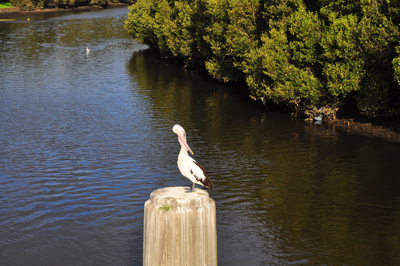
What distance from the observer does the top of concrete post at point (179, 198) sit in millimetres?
8062

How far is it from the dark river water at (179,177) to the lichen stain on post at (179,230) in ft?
35.2

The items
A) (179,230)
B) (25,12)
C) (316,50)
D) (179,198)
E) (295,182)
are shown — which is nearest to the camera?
(179,230)

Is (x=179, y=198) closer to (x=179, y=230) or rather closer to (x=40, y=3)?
(x=179, y=230)

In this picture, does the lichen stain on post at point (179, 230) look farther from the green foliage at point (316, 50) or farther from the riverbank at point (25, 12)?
the riverbank at point (25, 12)

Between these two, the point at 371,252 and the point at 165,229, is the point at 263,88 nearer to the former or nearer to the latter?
the point at 371,252

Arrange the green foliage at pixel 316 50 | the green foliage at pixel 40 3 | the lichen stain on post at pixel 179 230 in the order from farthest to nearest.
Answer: the green foliage at pixel 40 3, the green foliage at pixel 316 50, the lichen stain on post at pixel 179 230

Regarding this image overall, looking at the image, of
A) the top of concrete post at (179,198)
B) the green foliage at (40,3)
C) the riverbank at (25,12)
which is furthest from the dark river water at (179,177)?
the green foliage at (40,3)

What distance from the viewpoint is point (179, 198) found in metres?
8.20

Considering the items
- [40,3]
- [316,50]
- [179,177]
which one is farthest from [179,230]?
[40,3]

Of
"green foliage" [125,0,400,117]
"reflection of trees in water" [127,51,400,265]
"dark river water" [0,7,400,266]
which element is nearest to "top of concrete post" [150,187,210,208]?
"dark river water" [0,7,400,266]

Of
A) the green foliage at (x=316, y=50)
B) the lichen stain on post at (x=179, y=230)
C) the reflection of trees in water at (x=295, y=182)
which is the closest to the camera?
the lichen stain on post at (x=179, y=230)

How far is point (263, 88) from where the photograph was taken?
45750 millimetres

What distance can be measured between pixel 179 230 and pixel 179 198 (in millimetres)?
565

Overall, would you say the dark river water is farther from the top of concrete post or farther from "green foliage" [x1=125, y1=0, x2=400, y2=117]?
the top of concrete post
